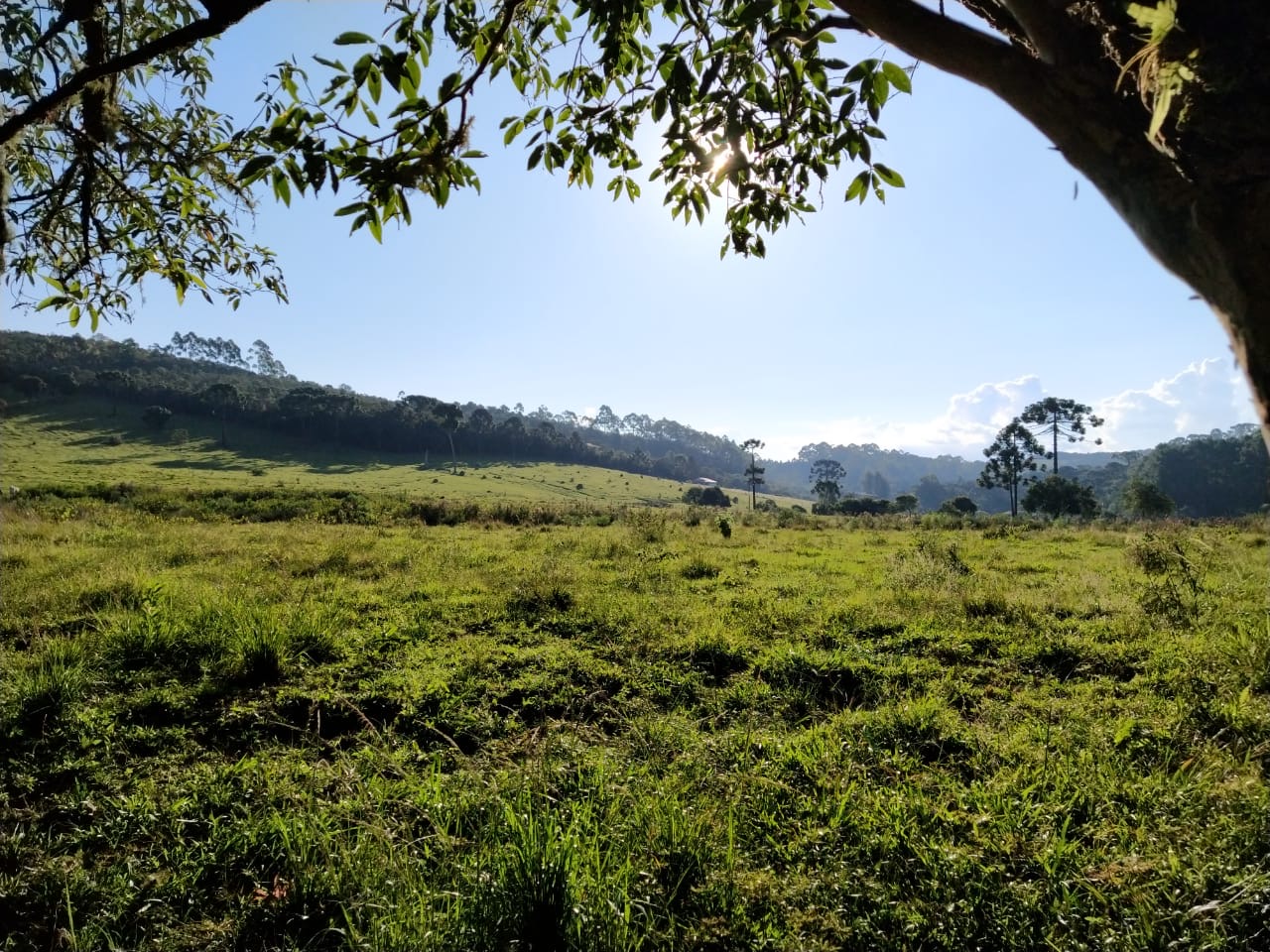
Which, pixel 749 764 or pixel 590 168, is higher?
pixel 590 168

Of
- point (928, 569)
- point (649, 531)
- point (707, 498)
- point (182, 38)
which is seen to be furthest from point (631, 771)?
point (707, 498)

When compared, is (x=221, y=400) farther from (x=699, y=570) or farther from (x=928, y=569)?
(x=928, y=569)

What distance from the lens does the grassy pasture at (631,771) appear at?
2.55 metres

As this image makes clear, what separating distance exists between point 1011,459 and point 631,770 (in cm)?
7826

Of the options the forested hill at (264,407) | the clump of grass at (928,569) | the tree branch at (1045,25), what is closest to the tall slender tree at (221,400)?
the forested hill at (264,407)

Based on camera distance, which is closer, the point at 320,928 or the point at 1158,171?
the point at 1158,171

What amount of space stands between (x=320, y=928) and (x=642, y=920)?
56.6 inches

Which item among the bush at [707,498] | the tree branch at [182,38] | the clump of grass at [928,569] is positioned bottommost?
the bush at [707,498]

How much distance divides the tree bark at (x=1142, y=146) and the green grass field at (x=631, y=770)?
8.73 ft

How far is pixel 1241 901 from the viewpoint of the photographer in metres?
2.39

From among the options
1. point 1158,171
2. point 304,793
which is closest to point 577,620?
point 304,793

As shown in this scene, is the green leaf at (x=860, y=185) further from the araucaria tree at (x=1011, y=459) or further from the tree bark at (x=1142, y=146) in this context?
the araucaria tree at (x=1011, y=459)

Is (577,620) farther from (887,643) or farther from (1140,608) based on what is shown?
(1140,608)

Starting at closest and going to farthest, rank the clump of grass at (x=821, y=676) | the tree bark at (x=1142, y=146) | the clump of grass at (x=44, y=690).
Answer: the tree bark at (x=1142, y=146), the clump of grass at (x=44, y=690), the clump of grass at (x=821, y=676)
